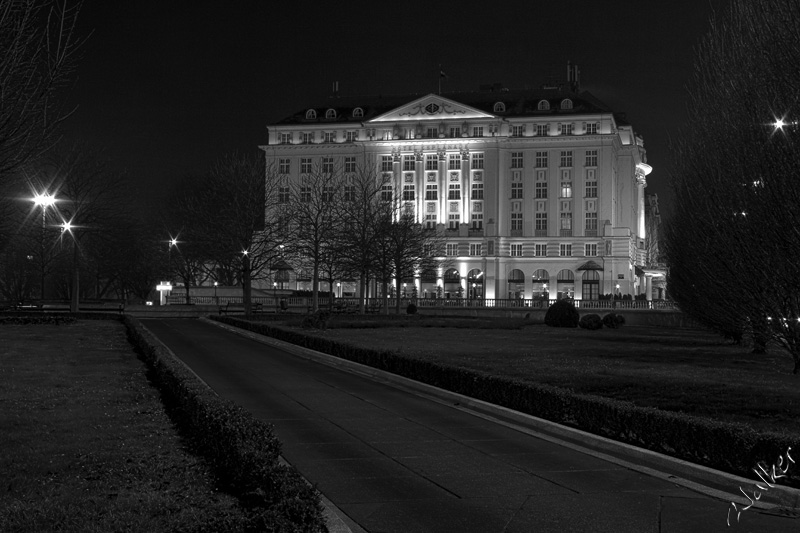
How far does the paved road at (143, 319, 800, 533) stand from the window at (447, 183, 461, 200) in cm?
9151

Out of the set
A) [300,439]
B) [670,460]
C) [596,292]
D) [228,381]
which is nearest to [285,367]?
[228,381]

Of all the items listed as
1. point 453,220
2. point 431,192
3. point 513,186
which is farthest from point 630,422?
point 431,192

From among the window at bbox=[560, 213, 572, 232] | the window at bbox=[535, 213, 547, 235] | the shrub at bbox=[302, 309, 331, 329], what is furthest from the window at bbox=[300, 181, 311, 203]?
the window at bbox=[560, 213, 572, 232]

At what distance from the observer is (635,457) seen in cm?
1314

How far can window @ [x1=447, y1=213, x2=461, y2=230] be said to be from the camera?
11072 cm

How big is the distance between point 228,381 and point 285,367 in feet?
15.3

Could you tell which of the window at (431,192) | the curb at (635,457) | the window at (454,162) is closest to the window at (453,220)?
the window at (431,192)

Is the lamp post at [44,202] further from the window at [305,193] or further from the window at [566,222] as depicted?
the window at [566,222]

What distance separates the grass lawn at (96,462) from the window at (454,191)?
9007 centimetres

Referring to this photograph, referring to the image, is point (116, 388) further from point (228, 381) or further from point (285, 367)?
point (285, 367)

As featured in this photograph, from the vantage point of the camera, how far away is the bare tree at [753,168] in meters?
15.7

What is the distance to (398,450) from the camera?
13641mm

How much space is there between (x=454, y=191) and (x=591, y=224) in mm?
18153

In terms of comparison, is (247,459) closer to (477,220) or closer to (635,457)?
(635,457)
